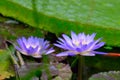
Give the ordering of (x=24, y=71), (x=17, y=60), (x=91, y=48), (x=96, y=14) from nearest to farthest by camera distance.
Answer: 1. (x=91, y=48)
2. (x=24, y=71)
3. (x=17, y=60)
4. (x=96, y=14)

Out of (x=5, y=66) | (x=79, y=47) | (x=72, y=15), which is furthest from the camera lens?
(x=72, y=15)

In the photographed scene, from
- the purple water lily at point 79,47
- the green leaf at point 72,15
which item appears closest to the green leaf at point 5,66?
the green leaf at point 72,15

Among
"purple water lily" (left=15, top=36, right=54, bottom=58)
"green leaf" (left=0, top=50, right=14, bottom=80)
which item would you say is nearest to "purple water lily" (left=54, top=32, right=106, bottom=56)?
"purple water lily" (left=15, top=36, right=54, bottom=58)

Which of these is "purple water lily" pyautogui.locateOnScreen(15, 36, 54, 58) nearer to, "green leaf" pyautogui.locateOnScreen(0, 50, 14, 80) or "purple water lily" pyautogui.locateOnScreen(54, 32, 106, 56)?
"purple water lily" pyautogui.locateOnScreen(54, 32, 106, 56)

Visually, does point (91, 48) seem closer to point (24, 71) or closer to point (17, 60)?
point (24, 71)

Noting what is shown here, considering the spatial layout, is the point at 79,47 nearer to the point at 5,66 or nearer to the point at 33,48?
the point at 33,48

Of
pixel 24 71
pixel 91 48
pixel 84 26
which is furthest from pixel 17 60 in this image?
pixel 91 48

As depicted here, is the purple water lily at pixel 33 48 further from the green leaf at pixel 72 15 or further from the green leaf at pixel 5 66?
the green leaf at pixel 72 15

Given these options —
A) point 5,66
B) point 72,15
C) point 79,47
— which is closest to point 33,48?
point 79,47
